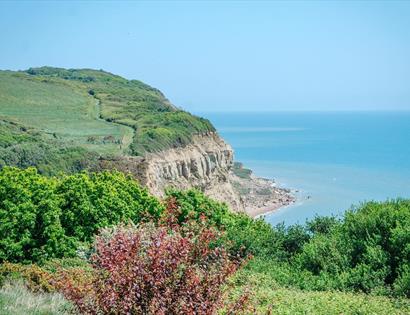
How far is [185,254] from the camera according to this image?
797 cm

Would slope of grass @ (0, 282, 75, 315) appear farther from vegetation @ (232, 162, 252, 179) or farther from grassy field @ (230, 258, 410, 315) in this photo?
vegetation @ (232, 162, 252, 179)

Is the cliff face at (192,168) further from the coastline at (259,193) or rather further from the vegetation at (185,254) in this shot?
the coastline at (259,193)

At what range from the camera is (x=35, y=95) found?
267 feet

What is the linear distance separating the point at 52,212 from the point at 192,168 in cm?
3501

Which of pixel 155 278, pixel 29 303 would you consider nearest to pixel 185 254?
pixel 155 278

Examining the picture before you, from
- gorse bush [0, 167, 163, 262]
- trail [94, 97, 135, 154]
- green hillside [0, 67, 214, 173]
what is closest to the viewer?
gorse bush [0, 167, 163, 262]

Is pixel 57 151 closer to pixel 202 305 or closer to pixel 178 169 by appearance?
pixel 178 169

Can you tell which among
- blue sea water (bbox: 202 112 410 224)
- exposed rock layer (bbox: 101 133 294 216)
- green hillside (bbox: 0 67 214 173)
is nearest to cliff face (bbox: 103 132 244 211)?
exposed rock layer (bbox: 101 133 294 216)

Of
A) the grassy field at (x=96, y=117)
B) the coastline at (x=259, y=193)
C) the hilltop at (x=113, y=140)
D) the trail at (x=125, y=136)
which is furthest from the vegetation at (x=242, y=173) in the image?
the trail at (x=125, y=136)

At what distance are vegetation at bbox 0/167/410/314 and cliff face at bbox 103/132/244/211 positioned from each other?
13.4 metres

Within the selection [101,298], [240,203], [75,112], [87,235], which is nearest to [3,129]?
[75,112]

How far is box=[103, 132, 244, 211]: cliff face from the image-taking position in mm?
43281

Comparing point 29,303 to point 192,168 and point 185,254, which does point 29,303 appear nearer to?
point 185,254

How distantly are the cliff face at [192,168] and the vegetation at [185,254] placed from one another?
43.8 ft
